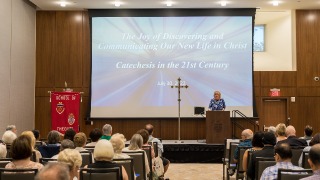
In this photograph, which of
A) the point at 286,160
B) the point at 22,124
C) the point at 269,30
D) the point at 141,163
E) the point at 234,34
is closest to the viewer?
the point at 286,160

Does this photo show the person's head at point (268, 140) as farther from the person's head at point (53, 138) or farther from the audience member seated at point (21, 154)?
the person's head at point (53, 138)

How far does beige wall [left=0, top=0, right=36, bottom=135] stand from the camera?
11.1 meters

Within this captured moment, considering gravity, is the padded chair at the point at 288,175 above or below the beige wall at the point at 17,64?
below

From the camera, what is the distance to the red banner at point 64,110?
11977mm

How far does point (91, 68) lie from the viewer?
13469mm

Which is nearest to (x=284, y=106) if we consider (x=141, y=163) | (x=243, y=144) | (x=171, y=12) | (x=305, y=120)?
(x=305, y=120)

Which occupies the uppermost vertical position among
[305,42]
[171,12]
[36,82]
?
[171,12]

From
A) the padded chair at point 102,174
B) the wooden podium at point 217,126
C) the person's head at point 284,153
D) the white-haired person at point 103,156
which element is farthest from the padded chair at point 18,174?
the wooden podium at point 217,126

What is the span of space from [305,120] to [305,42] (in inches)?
99.5

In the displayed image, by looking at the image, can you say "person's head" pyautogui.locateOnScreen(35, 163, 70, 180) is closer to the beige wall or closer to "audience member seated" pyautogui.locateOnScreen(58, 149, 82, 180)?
"audience member seated" pyautogui.locateOnScreen(58, 149, 82, 180)

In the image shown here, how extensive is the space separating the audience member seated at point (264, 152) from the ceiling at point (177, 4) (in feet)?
26.0

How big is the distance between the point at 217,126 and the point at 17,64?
5889mm

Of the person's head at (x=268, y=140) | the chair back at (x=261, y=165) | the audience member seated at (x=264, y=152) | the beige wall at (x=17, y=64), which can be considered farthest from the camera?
the beige wall at (x=17, y=64)

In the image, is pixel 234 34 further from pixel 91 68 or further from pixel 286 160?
pixel 286 160
